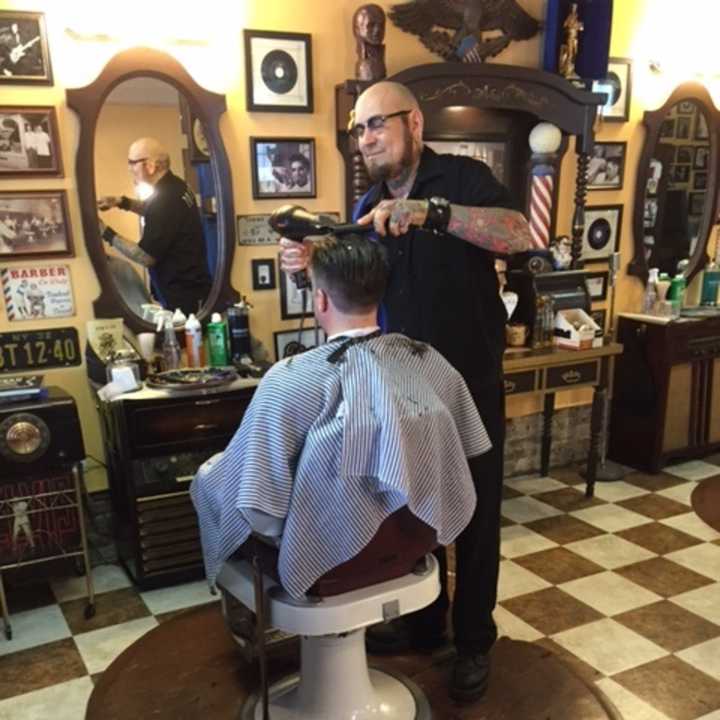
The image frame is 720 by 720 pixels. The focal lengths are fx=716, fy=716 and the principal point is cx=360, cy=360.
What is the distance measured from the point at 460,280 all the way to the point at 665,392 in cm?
221

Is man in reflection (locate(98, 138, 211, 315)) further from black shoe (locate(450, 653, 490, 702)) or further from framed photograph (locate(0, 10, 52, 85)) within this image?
black shoe (locate(450, 653, 490, 702))

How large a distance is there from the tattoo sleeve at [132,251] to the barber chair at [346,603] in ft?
4.83

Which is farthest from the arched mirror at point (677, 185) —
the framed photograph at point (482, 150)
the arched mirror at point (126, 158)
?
the arched mirror at point (126, 158)

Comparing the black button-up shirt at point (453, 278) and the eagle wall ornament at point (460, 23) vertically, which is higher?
the eagle wall ornament at point (460, 23)

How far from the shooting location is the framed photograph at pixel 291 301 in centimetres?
295

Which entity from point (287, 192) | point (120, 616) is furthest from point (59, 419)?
point (287, 192)

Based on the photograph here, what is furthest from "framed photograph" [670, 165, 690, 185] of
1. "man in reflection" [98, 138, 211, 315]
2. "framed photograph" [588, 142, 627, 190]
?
"man in reflection" [98, 138, 211, 315]

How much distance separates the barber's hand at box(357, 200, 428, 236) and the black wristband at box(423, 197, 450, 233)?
3cm

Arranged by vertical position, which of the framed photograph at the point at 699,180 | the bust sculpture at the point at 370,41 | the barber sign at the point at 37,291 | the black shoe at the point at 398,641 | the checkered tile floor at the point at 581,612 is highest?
the bust sculpture at the point at 370,41

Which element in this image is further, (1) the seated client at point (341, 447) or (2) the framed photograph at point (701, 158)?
(2) the framed photograph at point (701, 158)

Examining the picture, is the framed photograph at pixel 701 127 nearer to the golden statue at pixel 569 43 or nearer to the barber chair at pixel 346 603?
the golden statue at pixel 569 43

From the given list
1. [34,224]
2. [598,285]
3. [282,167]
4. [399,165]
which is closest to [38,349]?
[34,224]

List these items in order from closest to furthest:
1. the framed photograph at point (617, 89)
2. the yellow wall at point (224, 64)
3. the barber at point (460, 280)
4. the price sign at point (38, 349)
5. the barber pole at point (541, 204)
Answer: the barber at point (460, 280) < the yellow wall at point (224, 64) < the price sign at point (38, 349) < the barber pole at point (541, 204) < the framed photograph at point (617, 89)

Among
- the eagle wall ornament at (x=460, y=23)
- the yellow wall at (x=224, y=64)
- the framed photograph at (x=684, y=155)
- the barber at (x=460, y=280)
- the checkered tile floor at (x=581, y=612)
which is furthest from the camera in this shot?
the framed photograph at (x=684, y=155)
